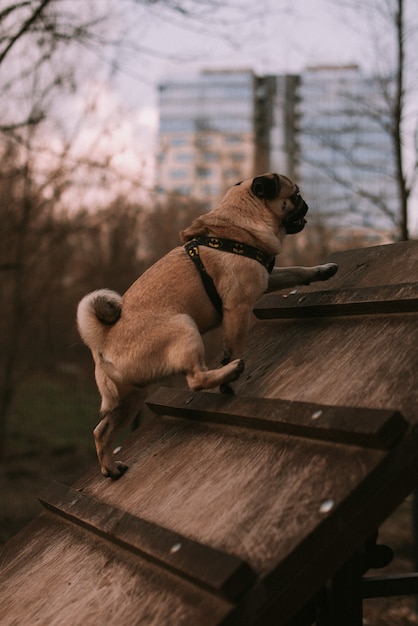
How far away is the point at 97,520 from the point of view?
8.34 feet

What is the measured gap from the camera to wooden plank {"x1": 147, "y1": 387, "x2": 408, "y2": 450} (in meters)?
1.83

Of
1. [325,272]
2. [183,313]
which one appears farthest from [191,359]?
[325,272]

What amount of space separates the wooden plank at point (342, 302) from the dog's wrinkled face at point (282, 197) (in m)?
0.36

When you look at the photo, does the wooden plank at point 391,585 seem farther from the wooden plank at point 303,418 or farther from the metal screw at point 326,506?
the metal screw at point 326,506

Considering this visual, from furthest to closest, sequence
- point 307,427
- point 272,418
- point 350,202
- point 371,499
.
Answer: point 350,202 → point 272,418 → point 307,427 → point 371,499

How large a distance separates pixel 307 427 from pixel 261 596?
0.56 metres

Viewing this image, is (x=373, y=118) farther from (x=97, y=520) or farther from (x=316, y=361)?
(x=97, y=520)

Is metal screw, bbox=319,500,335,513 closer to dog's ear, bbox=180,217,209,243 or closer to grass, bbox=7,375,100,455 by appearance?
dog's ear, bbox=180,217,209,243

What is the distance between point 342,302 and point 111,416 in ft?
3.73

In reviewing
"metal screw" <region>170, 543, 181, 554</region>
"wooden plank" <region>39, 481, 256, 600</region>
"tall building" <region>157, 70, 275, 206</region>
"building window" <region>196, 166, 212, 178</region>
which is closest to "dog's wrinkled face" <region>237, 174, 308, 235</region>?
"wooden plank" <region>39, 481, 256, 600</region>

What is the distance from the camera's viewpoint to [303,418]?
2137 millimetres

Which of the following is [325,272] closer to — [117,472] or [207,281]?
[207,281]

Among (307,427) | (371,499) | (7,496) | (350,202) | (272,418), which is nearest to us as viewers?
(371,499)

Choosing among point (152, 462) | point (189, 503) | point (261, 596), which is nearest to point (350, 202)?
point (152, 462)
